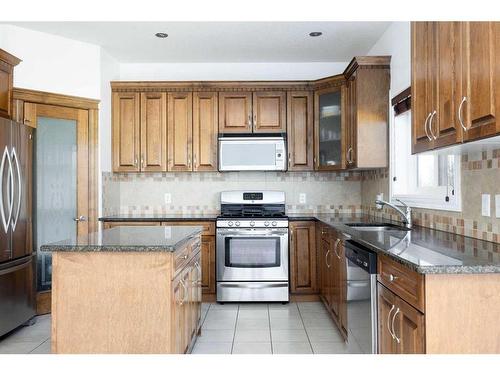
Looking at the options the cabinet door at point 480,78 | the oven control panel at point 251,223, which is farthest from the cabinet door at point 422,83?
the oven control panel at point 251,223

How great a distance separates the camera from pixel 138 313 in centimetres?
192

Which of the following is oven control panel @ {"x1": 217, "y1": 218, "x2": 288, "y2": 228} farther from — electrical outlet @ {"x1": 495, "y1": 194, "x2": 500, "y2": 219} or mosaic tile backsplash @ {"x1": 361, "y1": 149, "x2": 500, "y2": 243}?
electrical outlet @ {"x1": 495, "y1": 194, "x2": 500, "y2": 219}

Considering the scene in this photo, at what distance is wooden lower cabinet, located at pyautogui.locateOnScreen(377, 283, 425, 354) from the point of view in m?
1.44

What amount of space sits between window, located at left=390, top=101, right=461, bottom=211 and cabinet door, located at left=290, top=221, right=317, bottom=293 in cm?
95

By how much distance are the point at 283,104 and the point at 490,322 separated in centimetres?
309

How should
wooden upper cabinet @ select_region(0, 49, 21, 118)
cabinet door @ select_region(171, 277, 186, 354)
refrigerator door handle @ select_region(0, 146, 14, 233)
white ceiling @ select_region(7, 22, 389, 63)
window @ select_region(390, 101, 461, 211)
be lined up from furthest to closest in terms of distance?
white ceiling @ select_region(7, 22, 389, 63), wooden upper cabinet @ select_region(0, 49, 21, 118), refrigerator door handle @ select_region(0, 146, 14, 233), window @ select_region(390, 101, 461, 211), cabinet door @ select_region(171, 277, 186, 354)

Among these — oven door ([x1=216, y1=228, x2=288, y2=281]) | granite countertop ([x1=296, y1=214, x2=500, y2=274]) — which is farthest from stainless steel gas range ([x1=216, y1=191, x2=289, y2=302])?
granite countertop ([x1=296, y1=214, x2=500, y2=274])

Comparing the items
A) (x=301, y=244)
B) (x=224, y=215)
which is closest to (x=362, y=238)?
(x=301, y=244)

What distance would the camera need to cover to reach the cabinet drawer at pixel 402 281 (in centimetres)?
143

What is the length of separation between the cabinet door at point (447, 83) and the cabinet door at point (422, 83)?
54mm

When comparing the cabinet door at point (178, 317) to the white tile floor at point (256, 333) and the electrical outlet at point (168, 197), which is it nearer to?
the white tile floor at point (256, 333)

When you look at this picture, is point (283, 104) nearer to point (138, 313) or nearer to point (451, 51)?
point (451, 51)

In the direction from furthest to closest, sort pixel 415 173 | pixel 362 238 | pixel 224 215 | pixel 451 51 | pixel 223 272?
pixel 224 215, pixel 223 272, pixel 415 173, pixel 362 238, pixel 451 51

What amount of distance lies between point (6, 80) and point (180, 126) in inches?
62.9
